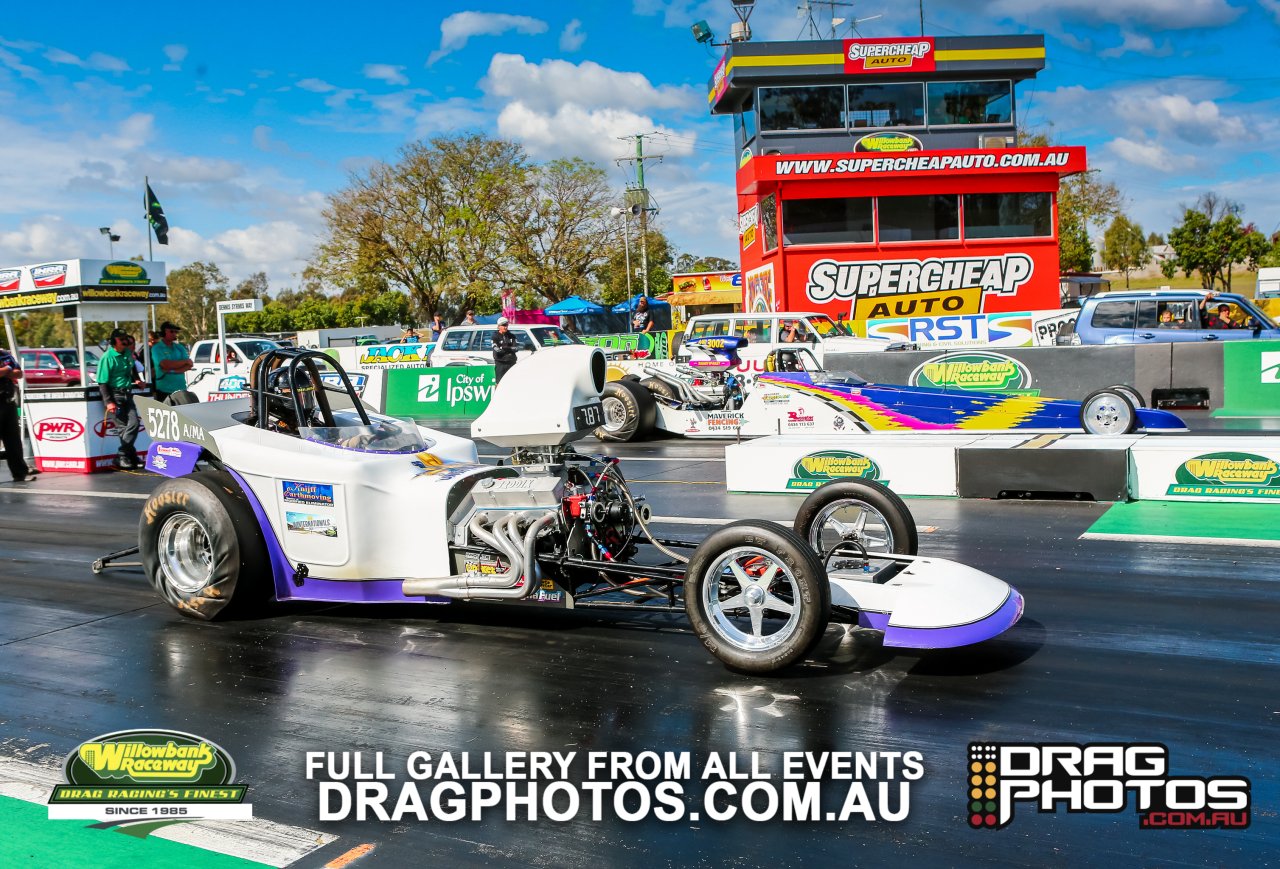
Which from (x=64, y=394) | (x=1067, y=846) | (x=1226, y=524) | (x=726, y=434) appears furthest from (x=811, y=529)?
(x=64, y=394)

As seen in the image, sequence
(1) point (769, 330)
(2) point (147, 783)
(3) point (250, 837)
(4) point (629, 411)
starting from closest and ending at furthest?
(3) point (250, 837), (2) point (147, 783), (4) point (629, 411), (1) point (769, 330)

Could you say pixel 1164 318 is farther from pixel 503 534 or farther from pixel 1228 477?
pixel 503 534

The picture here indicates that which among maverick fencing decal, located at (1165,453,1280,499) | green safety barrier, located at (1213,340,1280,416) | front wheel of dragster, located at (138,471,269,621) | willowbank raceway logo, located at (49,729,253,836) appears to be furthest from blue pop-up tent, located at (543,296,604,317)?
willowbank raceway logo, located at (49,729,253,836)

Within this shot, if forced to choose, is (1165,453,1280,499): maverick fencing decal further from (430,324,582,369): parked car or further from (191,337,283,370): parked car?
(191,337,283,370): parked car

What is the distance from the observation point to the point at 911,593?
198 inches

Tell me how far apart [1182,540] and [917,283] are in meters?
26.3

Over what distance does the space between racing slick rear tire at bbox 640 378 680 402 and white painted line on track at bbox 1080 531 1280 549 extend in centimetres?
850

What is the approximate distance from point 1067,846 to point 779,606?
1.78 meters

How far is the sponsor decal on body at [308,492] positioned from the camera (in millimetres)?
A: 6152

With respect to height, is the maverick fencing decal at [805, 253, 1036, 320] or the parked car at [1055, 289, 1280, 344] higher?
the maverick fencing decal at [805, 253, 1036, 320]

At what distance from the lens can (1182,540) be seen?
7961 mm

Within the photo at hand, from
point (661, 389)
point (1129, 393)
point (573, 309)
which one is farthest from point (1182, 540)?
point (573, 309)

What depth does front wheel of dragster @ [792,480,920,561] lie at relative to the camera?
20.1ft

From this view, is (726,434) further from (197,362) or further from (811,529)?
(197,362)
